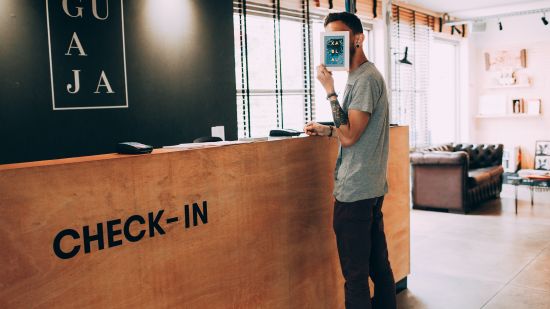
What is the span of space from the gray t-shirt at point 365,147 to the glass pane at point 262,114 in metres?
2.94

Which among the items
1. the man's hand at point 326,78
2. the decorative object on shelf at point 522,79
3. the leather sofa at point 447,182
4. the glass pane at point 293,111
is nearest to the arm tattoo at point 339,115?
the man's hand at point 326,78

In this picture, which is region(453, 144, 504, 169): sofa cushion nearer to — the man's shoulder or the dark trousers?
the dark trousers

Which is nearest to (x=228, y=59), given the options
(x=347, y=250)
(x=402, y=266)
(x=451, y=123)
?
(x=402, y=266)

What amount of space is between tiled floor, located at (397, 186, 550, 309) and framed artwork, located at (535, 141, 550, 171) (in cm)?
270

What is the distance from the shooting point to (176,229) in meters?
2.04

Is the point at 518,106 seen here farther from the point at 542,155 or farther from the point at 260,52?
the point at 260,52

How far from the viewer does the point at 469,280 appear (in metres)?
4.00

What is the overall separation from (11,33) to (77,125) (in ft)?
2.15

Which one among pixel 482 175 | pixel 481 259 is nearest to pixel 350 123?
pixel 481 259

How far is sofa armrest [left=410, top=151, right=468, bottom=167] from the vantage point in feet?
21.6

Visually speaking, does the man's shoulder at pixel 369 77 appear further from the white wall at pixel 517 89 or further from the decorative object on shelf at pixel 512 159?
the white wall at pixel 517 89

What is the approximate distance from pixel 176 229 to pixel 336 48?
1.10m

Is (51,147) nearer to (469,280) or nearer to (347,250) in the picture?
(347,250)

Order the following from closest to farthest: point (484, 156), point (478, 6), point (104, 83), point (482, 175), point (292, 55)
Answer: point (104, 83) → point (292, 55) → point (482, 175) → point (484, 156) → point (478, 6)
